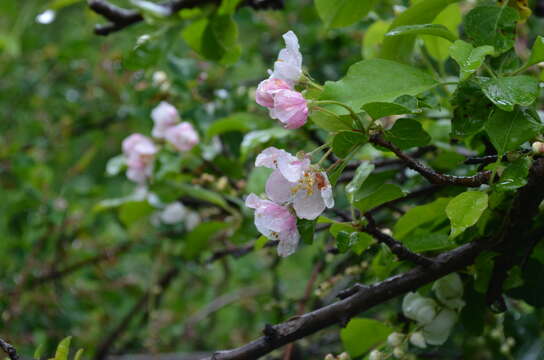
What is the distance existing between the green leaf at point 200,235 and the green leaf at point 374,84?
0.64 metres

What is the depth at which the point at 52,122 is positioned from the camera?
228cm

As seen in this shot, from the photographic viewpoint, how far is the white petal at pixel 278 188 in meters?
0.60

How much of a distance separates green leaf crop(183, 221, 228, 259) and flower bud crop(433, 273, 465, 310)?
522 mm

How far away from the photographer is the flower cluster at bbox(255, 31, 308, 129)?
56 cm

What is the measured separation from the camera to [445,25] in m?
0.83

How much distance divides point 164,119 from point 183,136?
6 centimetres

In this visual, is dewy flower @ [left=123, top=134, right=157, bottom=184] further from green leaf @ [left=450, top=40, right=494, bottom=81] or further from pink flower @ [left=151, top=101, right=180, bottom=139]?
green leaf @ [left=450, top=40, right=494, bottom=81]

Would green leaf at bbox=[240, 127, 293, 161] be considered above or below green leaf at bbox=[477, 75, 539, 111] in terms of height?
below

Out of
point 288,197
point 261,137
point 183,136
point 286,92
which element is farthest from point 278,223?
point 183,136

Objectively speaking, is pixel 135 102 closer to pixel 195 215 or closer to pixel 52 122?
pixel 195 215

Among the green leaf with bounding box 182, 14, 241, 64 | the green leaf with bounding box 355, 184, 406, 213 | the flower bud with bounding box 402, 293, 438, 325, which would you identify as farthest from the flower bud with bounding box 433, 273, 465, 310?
the green leaf with bounding box 182, 14, 241, 64

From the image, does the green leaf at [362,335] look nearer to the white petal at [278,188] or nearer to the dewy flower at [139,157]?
the white petal at [278,188]

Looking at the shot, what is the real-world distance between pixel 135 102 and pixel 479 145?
1.03 metres

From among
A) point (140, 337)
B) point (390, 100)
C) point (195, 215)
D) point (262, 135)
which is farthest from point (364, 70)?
point (140, 337)
